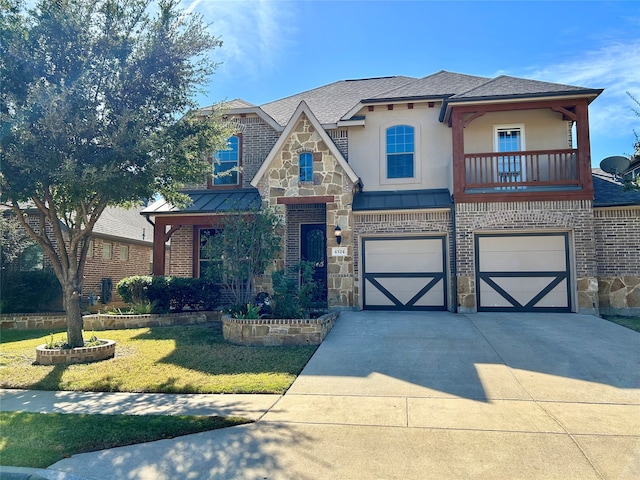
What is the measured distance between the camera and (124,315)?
1220 centimetres

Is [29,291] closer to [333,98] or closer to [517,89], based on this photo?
[333,98]

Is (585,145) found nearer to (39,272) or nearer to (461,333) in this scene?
(461,333)

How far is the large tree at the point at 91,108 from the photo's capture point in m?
7.64

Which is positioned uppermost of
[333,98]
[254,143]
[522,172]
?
[333,98]

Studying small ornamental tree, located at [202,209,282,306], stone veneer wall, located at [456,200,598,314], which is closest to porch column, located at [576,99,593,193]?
stone veneer wall, located at [456,200,598,314]

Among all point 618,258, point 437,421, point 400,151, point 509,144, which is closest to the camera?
point 437,421

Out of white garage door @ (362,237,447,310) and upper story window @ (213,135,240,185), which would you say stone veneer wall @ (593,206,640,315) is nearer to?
white garage door @ (362,237,447,310)

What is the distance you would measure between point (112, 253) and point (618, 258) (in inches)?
726

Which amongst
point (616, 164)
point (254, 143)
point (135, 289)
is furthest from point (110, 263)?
point (616, 164)

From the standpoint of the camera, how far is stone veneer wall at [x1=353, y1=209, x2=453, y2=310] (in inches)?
502

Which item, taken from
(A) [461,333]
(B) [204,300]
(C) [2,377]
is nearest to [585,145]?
(A) [461,333]

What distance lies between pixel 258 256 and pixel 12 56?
21.1 feet

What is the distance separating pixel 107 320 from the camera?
39.3ft

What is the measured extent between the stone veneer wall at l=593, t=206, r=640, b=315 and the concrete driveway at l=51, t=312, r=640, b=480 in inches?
151
